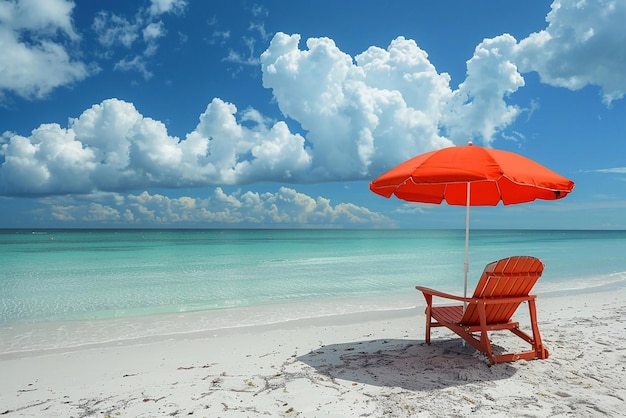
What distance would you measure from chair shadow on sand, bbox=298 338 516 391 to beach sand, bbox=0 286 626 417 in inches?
0.5

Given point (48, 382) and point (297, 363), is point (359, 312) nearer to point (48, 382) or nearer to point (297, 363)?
point (297, 363)

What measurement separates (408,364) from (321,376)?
1.06 meters

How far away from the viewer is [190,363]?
5.50m

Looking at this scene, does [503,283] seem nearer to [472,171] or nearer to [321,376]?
[472,171]

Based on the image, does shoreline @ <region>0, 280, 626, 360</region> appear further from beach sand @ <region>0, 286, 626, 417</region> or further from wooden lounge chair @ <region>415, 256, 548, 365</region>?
wooden lounge chair @ <region>415, 256, 548, 365</region>

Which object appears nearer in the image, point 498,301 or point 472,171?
point 472,171

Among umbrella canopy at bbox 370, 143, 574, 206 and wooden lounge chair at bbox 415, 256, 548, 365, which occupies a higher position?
umbrella canopy at bbox 370, 143, 574, 206

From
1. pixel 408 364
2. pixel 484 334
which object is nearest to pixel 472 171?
pixel 484 334

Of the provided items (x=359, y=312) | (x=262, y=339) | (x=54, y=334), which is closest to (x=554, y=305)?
(x=359, y=312)

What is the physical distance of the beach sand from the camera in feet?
12.3

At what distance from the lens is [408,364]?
16.0 ft

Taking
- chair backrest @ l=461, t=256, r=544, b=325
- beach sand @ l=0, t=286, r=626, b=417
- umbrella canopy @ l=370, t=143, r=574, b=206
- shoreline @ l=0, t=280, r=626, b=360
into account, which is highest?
umbrella canopy @ l=370, t=143, r=574, b=206

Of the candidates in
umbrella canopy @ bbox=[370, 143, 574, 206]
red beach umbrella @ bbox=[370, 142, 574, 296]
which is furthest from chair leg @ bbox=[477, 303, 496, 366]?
umbrella canopy @ bbox=[370, 143, 574, 206]

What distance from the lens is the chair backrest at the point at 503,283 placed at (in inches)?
185
